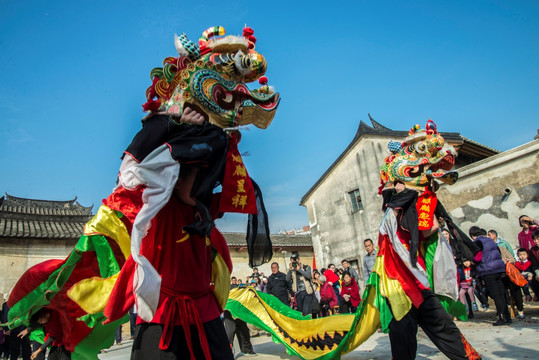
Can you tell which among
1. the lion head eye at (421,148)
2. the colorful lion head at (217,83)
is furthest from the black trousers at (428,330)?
the colorful lion head at (217,83)

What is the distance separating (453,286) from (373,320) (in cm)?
89

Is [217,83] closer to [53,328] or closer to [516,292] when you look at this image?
[53,328]

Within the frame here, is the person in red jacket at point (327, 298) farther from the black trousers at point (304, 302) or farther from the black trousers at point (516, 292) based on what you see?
the black trousers at point (516, 292)

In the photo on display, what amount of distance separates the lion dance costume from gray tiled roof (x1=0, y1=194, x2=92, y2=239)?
16.6m

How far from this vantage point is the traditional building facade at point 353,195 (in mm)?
A: 17391

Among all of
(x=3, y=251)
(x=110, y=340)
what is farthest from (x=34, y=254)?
(x=110, y=340)

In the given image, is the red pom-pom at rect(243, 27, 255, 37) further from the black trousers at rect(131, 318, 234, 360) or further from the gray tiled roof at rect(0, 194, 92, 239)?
the gray tiled roof at rect(0, 194, 92, 239)

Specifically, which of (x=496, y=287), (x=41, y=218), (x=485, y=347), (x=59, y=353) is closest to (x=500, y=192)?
(x=496, y=287)

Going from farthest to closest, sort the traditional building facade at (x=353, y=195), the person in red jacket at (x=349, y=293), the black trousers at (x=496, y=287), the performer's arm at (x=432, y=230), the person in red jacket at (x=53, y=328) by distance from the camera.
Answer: the traditional building facade at (x=353, y=195) < the person in red jacket at (x=349, y=293) < the black trousers at (x=496, y=287) < the person in red jacket at (x=53, y=328) < the performer's arm at (x=432, y=230)

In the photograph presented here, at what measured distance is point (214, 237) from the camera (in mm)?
2451

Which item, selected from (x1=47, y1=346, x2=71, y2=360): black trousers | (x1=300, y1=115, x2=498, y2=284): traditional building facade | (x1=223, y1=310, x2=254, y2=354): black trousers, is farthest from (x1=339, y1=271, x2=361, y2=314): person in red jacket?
(x1=300, y1=115, x2=498, y2=284): traditional building facade

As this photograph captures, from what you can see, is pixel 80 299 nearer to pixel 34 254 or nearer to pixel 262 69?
pixel 262 69

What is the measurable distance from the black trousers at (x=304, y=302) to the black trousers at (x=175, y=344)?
21.2 ft

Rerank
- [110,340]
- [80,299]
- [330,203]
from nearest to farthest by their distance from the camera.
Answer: [80,299] → [110,340] → [330,203]
